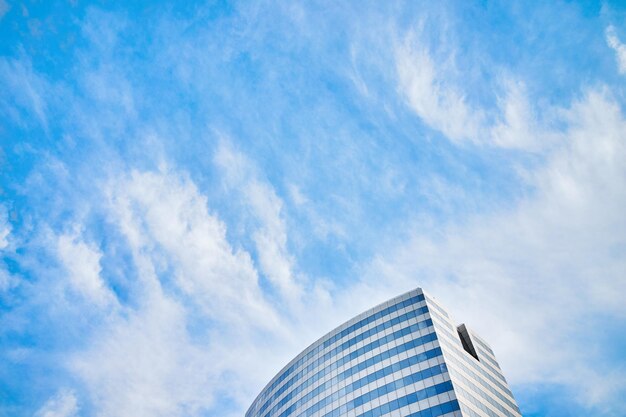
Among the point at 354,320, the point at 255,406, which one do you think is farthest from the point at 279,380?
the point at 354,320

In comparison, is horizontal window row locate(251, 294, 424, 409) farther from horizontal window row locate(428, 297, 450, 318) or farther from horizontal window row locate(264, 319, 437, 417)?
horizontal window row locate(264, 319, 437, 417)

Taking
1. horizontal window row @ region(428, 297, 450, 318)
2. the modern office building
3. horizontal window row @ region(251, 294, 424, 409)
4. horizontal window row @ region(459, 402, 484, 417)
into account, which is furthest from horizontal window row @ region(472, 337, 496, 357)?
horizontal window row @ region(459, 402, 484, 417)

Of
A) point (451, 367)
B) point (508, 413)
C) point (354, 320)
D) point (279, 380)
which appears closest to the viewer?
point (451, 367)

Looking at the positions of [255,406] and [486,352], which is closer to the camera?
[486,352]

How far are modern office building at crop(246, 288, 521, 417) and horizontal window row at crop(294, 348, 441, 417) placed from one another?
0.18 m

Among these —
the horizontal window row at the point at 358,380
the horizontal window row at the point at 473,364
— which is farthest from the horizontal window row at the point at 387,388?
the horizontal window row at the point at 473,364

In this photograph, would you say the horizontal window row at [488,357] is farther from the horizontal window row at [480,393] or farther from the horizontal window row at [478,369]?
the horizontal window row at [480,393]

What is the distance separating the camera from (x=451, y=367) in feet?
212

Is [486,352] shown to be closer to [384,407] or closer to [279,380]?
[384,407]

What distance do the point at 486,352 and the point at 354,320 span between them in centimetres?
2906

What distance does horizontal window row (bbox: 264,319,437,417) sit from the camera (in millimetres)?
70688

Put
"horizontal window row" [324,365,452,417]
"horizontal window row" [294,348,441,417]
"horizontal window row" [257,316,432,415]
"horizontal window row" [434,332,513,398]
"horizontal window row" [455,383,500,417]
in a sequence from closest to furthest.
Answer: "horizontal window row" [455,383,500,417], "horizontal window row" [324,365,452,417], "horizontal window row" [294,348,441,417], "horizontal window row" [434,332,513,398], "horizontal window row" [257,316,432,415]

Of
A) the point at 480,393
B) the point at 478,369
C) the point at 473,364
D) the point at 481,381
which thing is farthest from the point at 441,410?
the point at 478,369

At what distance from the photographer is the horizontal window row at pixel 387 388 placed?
6412 centimetres
